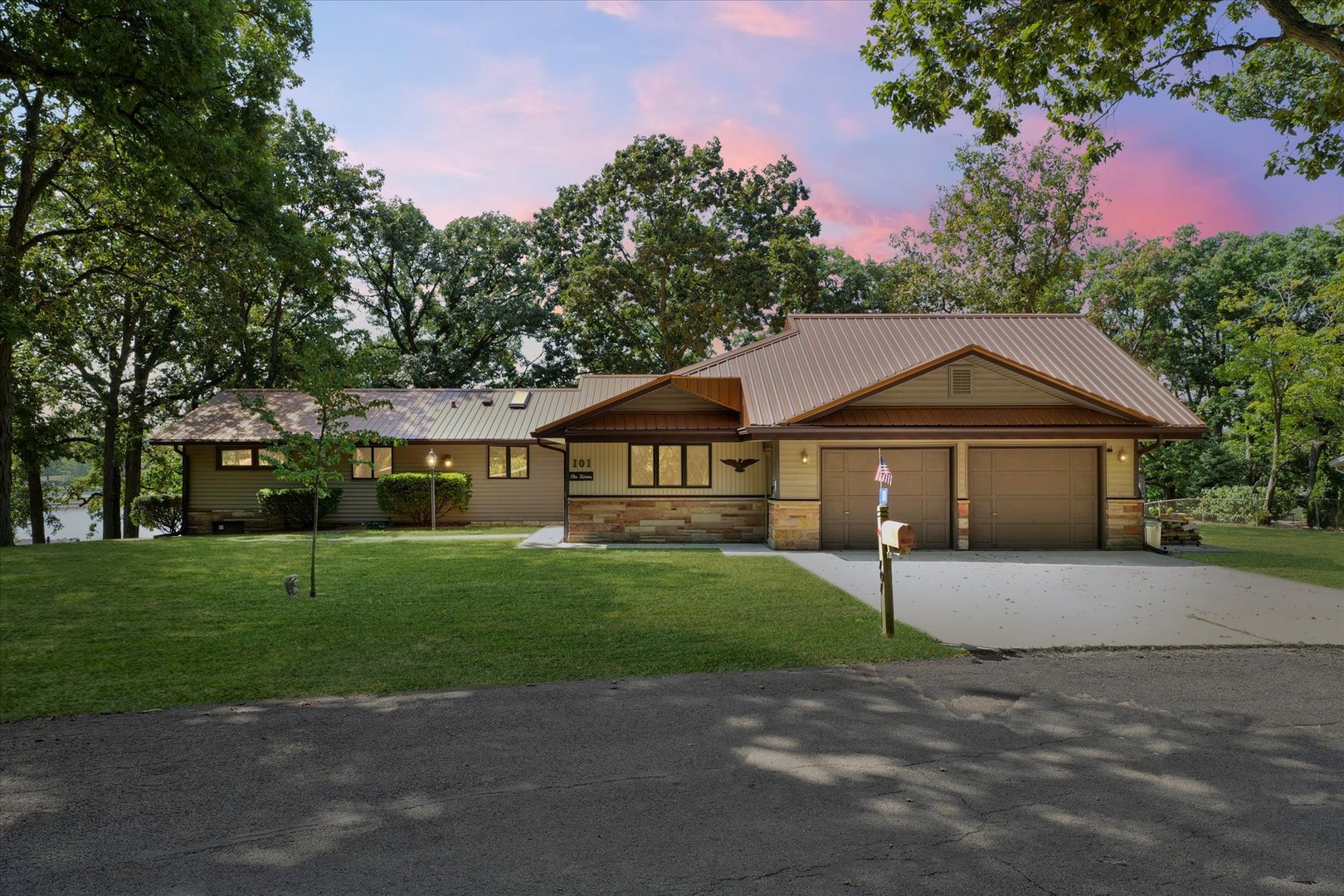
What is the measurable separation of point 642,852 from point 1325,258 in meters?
42.3

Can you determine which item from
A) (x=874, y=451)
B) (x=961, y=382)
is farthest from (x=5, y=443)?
(x=961, y=382)

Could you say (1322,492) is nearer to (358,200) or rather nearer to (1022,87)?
(1022,87)

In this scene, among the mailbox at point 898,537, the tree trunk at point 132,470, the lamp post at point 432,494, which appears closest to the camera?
the mailbox at point 898,537

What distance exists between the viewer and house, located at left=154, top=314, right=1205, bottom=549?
16281 mm

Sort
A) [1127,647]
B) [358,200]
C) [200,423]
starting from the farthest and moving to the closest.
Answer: [358,200]
[200,423]
[1127,647]

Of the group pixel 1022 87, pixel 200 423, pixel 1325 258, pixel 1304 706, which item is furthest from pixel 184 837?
pixel 1325 258

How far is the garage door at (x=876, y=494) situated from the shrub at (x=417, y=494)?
11537mm

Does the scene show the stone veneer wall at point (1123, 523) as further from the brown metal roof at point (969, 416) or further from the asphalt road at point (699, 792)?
the asphalt road at point (699, 792)

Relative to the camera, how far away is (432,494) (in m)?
22.5

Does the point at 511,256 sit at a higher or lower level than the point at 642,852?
higher

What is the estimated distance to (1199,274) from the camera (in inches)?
1485

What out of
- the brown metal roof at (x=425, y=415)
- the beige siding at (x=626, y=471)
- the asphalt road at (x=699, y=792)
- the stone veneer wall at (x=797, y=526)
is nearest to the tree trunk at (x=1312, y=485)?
the stone veneer wall at (x=797, y=526)

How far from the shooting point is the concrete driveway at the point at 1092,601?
26.4ft

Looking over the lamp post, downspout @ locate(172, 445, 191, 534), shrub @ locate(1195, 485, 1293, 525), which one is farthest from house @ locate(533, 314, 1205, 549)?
downspout @ locate(172, 445, 191, 534)
